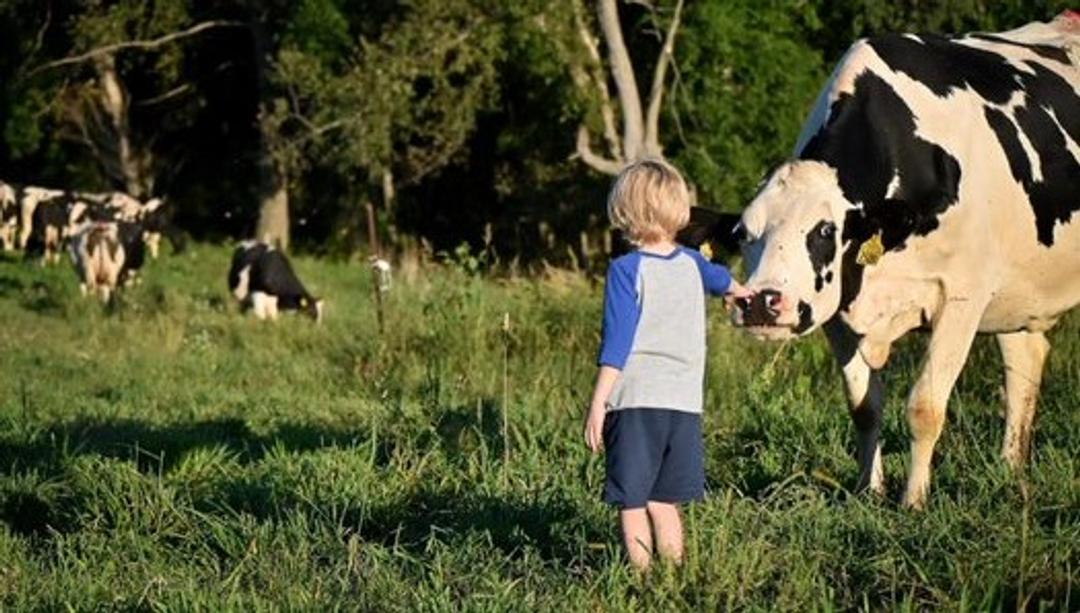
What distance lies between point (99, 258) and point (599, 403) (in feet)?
75.4

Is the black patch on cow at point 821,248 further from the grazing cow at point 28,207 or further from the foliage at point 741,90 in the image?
the grazing cow at point 28,207

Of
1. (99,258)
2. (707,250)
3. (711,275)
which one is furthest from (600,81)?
(711,275)

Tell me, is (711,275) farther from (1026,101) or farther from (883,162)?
(1026,101)

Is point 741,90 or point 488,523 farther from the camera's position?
point 741,90

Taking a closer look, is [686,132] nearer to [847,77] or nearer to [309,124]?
[309,124]

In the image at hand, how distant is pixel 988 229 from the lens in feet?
29.7

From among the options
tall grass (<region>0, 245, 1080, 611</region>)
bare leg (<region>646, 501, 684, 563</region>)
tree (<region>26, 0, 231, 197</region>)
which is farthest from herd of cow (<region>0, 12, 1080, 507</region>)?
tree (<region>26, 0, 231, 197</region>)

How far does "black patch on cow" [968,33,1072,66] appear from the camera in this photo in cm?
1032

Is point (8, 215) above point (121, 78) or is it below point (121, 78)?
below

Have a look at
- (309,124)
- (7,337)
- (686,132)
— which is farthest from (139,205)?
(7,337)

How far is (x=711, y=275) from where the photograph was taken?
6.74 m

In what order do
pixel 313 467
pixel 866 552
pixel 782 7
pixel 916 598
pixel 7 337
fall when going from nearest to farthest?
pixel 916 598 < pixel 866 552 < pixel 313 467 < pixel 7 337 < pixel 782 7

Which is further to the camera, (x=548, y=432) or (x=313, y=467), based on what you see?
(x=548, y=432)

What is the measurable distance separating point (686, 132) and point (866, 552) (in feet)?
82.6
